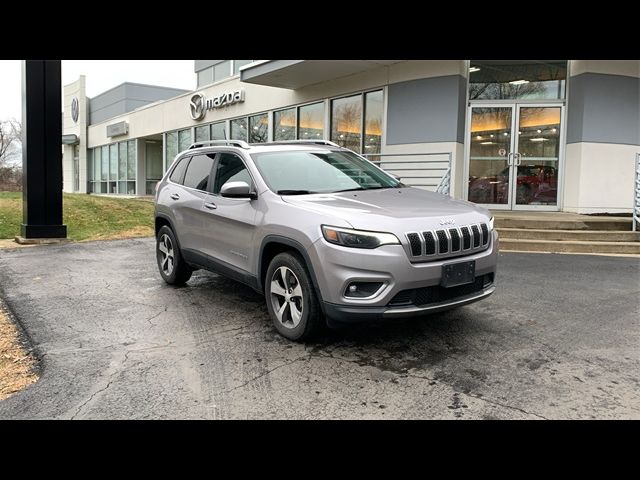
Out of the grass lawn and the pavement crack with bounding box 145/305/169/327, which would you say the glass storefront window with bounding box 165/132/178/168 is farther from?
the pavement crack with bounding box 145/305/169/327

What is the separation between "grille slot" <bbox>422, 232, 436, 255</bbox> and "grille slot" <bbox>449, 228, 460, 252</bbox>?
0.21m

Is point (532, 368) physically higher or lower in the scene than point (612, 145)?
lower

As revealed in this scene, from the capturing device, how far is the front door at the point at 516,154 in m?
13.4

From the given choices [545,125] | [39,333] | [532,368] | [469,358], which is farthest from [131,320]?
[545,125]

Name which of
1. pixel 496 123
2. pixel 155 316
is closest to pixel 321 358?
pixel 155 316

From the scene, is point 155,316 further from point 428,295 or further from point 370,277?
point 428,295

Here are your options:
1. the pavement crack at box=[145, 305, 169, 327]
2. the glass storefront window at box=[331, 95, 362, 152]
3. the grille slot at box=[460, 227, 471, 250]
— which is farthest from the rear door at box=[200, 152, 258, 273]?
the glass storefront window at box=[331, 95, 362, 152]

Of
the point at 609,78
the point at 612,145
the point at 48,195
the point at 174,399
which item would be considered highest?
the point at 609,78

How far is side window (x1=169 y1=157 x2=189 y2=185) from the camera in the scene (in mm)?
6936

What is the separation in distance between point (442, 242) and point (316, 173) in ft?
5.85
